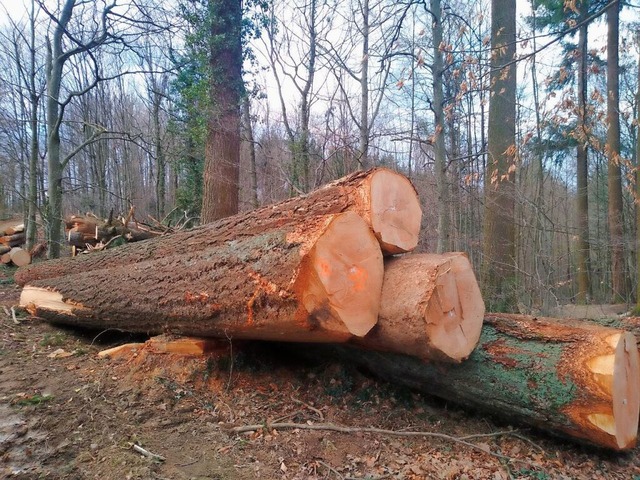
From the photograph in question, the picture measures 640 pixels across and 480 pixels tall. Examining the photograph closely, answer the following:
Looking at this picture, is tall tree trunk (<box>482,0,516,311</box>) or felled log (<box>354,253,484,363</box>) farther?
tall tree trunk (<box>482,0,516,311</box>)

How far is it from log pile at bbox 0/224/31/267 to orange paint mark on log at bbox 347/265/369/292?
35.3 feet

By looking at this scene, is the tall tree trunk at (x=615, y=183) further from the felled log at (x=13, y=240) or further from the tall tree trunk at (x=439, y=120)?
the felled log at (x=13, y=240)

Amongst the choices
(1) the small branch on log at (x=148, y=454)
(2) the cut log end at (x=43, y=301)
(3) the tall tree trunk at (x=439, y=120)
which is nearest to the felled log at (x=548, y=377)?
(1) the small branch on log at (x=148, y=454)

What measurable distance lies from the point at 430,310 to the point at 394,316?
224mm

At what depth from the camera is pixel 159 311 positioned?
3340 millimetres

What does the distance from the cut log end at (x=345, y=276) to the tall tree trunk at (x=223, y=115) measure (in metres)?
6.02

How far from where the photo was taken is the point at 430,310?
238cm

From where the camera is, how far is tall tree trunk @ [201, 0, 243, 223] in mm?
8109

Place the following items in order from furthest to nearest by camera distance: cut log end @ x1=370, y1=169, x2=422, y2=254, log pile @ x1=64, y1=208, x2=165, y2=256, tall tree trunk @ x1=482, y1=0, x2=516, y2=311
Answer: log pile @ x1=64, y1=208, x2=165, y2=256
tall tree trunk @ x1=482, y1=0, x2=516, y2=311
cut log end @ x1=370, y1=169, x2=422, y2=254

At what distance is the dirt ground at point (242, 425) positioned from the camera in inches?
88.0

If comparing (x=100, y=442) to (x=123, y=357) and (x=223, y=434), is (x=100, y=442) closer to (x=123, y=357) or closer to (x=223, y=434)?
(x=223, y=434)

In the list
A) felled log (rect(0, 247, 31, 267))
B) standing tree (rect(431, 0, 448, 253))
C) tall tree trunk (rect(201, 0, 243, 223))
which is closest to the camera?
standing tree (rect(431, 0, 448, 253))

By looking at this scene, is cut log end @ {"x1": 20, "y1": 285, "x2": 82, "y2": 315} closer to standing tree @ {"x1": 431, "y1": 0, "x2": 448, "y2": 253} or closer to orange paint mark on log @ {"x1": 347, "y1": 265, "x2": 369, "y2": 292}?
orange paint mark on log @ {"x1": 347, "y1": 265, "x2": 369, "y2": 292}

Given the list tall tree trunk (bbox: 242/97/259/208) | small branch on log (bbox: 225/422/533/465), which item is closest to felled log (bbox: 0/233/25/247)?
tall tree trunk (bbox: 242/97/259/208)
